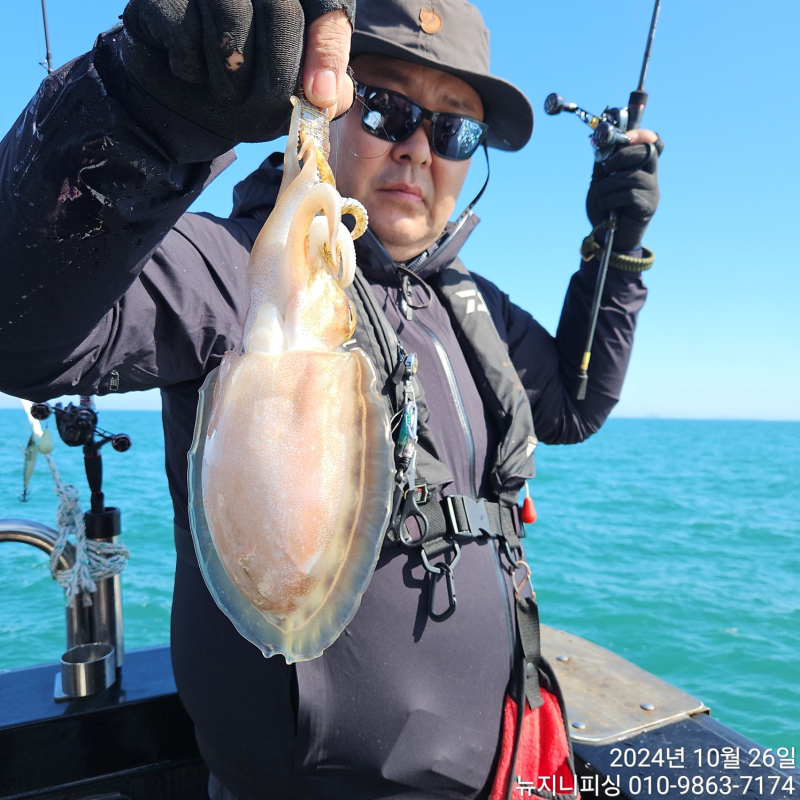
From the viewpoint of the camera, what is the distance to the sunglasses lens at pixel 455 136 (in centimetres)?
225

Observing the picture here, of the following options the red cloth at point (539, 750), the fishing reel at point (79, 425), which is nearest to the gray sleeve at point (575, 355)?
the red cloth at point (539, 750)

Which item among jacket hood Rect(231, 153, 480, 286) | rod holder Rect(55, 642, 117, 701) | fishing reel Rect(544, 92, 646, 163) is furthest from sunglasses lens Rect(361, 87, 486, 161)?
rod holder Rect(55, 642, 117, 701)

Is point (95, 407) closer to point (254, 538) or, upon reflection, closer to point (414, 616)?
point (414, 616)

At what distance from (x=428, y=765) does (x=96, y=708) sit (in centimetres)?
144

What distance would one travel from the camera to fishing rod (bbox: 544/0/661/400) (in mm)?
2943

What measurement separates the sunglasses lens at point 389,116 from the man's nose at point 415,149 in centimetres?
2

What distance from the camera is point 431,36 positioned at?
209cm

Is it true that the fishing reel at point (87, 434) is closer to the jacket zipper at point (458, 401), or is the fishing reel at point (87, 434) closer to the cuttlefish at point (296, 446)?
the jacket zipper at point (458, 401)

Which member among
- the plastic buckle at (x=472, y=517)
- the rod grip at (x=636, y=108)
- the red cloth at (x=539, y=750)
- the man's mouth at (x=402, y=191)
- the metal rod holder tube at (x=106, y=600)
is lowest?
the red cloth at (x=539, y=750)

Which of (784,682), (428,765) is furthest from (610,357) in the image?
(784,682)

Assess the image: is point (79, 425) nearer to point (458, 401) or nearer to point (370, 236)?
point (370, 236)

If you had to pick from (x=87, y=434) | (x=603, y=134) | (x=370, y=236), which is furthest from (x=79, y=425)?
(x=603, y=134)

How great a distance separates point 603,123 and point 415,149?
130 cm

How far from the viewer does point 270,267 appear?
1088 millimetres
